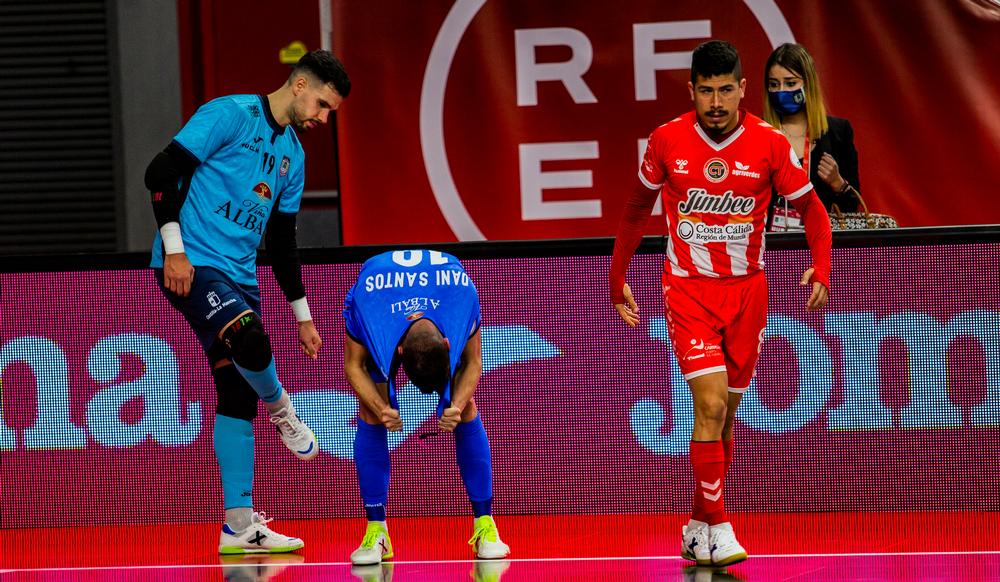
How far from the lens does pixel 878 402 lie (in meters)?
6.44

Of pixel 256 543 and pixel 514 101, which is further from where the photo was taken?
pixel 514 101

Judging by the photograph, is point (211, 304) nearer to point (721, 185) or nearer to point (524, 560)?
point (524, 560)

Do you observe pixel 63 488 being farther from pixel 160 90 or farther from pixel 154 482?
pixel 160 90

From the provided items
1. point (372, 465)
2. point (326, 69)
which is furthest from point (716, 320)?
point (326, 69)

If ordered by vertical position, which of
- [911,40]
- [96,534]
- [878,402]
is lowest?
[96,534]

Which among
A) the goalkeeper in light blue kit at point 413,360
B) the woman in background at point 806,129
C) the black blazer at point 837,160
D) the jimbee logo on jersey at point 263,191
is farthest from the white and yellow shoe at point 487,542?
the black blazer at point 837,160

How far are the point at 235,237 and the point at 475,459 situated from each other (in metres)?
1.38

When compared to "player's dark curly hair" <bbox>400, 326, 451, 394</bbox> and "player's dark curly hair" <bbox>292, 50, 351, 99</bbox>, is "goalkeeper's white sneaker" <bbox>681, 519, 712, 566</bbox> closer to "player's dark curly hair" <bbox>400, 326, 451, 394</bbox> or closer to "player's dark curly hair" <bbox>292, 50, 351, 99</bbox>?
"player's dark curly hair" <bbox>400, 326, 451, 394</bbox>

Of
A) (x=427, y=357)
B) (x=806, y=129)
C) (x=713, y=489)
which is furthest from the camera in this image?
(x=806, y=129)

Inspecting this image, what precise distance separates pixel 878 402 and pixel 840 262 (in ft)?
2.18

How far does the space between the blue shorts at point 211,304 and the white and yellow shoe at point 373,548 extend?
0.98 metres

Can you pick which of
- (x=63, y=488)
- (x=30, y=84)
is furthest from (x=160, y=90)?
(x=63, y=488)

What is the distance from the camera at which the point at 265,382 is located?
19.3 ft

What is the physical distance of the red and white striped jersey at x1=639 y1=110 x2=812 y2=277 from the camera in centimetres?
549
